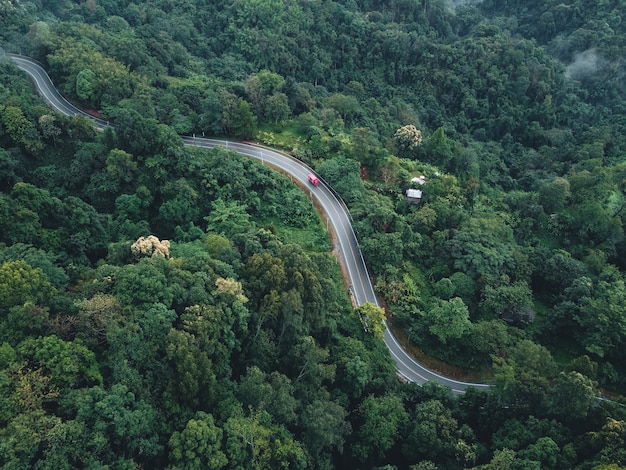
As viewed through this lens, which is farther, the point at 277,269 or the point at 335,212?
the point at 335,212

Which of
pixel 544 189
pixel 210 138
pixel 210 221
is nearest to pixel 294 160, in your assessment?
pixel 210 138

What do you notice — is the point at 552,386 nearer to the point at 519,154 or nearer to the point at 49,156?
the point at 49,156

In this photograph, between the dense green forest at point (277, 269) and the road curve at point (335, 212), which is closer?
the dense green forest at point (277, 269)

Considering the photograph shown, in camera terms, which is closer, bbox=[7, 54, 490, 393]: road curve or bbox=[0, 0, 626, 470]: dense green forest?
bbox=[0, 0, 626, 470]: dense green forest

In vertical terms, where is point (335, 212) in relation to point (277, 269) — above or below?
below
